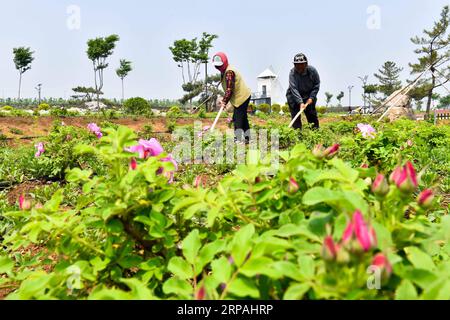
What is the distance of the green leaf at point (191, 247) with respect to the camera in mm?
957

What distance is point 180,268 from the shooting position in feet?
3.10

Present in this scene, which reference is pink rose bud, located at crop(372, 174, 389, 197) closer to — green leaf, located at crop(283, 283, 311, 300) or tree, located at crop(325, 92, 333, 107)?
green leaf, located at crop(283, 283, 311, 300)

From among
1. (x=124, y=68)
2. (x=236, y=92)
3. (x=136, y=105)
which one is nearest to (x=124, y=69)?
(x=124, y=68)

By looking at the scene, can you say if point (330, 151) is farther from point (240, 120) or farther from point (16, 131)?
point (16, 131)

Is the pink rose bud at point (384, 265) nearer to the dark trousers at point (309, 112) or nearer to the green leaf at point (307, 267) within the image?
the green leaf at point (307, 267)

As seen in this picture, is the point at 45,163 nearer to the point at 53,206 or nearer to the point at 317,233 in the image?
the point at 53,206

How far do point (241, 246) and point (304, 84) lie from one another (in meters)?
6.52

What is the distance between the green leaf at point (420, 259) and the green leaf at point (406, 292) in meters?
0.05

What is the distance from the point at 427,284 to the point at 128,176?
658 millimetres

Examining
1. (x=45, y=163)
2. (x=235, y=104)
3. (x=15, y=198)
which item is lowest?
(x=15, y=198)

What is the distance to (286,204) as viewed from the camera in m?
1.11

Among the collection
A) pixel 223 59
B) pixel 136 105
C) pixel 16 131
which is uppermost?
pixel 136 105

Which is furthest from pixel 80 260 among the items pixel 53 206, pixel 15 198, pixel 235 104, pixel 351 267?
pixel 235 104

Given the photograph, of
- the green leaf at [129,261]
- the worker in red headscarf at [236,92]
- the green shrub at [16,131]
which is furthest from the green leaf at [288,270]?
the green shrub at [16,131]
